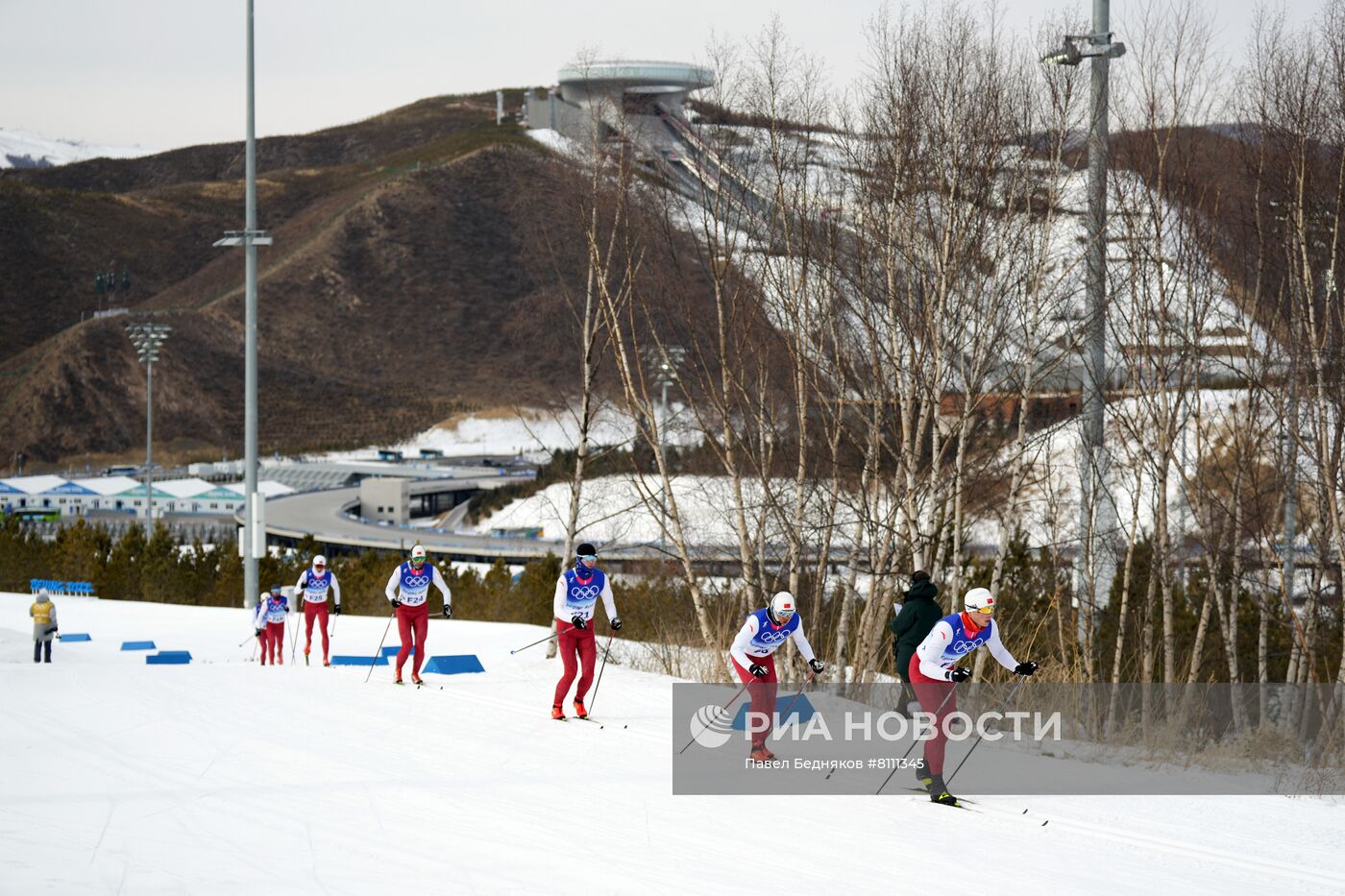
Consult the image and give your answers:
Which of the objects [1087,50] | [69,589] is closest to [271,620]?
[1087,50]

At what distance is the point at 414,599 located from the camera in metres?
15.2

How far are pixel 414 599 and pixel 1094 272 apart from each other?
30.1 feet

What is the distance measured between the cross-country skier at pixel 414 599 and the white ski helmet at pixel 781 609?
578 centimetres

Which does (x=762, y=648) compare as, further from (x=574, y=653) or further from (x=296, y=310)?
(x=296, y=310)

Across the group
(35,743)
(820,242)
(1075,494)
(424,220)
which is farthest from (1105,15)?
(424,220)

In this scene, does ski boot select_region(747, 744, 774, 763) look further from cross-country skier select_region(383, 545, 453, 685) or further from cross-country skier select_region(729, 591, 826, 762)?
cross-country skier select_region(383, 545, 453, 685)

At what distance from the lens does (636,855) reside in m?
8.21

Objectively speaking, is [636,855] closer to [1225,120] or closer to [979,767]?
[979,767]

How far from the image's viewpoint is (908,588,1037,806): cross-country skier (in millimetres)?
9430

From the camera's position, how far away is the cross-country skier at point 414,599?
49.9 ft

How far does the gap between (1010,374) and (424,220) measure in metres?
137

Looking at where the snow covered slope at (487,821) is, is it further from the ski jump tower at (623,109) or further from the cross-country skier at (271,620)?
the ski jump tower at (623,109)

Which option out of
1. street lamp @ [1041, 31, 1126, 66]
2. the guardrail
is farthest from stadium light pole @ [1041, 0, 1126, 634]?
the guardrail

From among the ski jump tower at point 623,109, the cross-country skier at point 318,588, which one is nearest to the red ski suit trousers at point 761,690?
the ski jump tower at point 623,109
